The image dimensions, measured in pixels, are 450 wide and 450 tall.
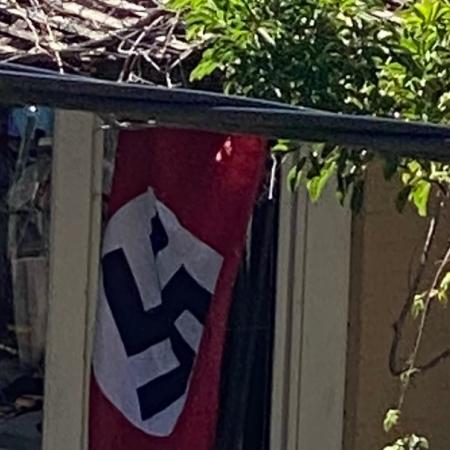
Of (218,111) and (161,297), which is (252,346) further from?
(218,111)

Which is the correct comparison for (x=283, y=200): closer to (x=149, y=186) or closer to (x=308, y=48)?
(x=149, y=186)

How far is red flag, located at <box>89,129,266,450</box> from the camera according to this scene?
→ 582cm

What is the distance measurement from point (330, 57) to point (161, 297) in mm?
2216

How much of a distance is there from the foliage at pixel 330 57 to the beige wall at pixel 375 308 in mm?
1936

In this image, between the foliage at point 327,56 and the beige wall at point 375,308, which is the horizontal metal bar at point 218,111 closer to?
the foliage at point 327,56

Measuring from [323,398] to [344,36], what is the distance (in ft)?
7.61

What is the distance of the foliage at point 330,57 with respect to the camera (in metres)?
3.73

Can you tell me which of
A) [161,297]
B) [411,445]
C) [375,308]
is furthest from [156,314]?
[411,445]

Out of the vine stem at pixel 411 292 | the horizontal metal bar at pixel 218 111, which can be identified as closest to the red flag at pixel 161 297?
the vine stem at pixel 411 292

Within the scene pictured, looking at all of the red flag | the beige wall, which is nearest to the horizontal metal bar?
the red flag

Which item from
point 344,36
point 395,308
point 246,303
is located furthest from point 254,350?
point 344,36

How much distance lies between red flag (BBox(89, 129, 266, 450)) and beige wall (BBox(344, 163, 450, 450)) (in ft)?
1.48

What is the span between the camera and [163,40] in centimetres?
529

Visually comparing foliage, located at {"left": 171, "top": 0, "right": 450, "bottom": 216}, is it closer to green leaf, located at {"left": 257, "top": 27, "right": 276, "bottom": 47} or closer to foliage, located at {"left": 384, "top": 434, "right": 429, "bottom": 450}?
green leaf, located at {"left": 257, "top": 27, "right": 276, "bottom": 47}
